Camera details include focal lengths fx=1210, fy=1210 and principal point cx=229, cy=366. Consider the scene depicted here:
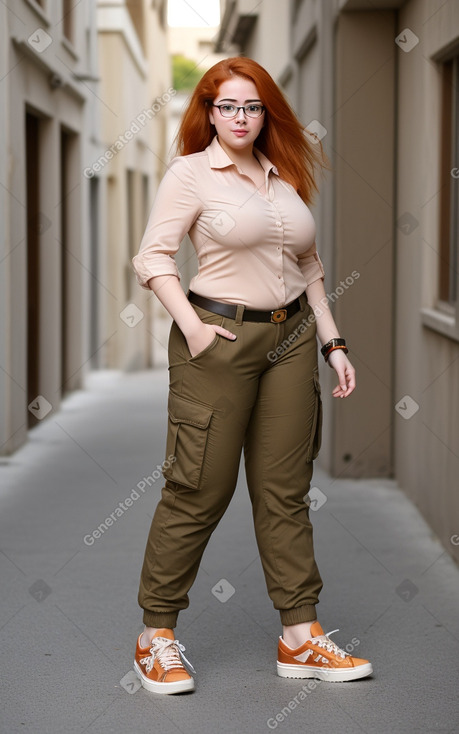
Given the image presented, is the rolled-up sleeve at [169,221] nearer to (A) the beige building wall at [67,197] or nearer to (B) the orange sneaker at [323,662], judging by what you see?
(B) the orange sneaker at [323,662]

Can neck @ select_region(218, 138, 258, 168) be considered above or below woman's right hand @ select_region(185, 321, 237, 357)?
above

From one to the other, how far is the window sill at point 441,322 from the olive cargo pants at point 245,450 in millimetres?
1692

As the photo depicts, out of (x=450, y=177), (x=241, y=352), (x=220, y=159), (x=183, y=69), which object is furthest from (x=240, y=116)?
(x=183, y=69)

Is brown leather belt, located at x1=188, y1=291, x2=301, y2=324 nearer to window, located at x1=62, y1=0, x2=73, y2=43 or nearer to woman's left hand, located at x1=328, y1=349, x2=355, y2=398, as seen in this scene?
woman's left hand, located at x1=328, y1=349, x2=355, y2=398

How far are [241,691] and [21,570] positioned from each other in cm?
178

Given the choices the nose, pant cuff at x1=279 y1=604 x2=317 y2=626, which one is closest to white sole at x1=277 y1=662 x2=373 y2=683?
pant cuff at x1=279 y1=604 x2=317 y2=626

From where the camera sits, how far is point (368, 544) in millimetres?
5770

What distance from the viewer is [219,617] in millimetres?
4621

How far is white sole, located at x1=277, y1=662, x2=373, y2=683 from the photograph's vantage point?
3.87m

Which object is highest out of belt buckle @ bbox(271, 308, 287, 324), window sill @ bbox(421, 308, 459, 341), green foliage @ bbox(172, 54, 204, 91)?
green foliage @ bbox(172, 54, 204, 91)

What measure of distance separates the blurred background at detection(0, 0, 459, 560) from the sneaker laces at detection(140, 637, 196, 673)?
1.57 m

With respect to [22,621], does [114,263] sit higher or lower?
higher

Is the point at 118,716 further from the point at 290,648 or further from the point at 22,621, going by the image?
the point at 22,621

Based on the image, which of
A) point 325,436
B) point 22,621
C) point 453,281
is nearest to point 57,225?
point 325,436
